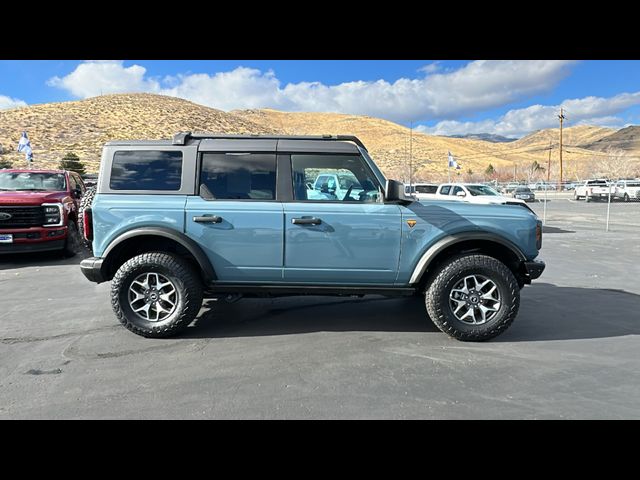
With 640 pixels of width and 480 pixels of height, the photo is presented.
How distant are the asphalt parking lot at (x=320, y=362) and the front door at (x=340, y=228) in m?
0.71

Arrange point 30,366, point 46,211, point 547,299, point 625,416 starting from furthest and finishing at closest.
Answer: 1. point 46,211
2. point 547,299
3. point 30,366
4. point 625,416

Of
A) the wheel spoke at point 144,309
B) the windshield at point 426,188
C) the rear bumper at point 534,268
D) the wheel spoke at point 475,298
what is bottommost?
the wheel spoke at point 144,309

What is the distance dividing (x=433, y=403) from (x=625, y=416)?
1267mm

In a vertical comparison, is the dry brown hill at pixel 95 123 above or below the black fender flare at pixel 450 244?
above

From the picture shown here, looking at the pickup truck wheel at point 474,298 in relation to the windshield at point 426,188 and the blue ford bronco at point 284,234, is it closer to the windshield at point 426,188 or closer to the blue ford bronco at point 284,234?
the blue ford bronco at point 284,234

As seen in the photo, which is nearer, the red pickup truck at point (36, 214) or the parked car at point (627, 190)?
the red pickup truck at point (36, 214)

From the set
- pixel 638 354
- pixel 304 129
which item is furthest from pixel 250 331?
pixel 304 129

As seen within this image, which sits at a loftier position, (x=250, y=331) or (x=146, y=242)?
(x=146, y=242)

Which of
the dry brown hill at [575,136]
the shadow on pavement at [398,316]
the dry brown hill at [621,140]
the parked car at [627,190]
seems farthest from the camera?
the dry brown hill at [575,136]

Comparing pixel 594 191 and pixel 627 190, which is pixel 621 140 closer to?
pixel 627 190

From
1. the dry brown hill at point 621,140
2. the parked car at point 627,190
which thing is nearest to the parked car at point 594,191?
the parked car at point 627,190

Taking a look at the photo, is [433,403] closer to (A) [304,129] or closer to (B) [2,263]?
(B) [2,263]

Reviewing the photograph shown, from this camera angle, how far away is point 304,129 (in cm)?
9188

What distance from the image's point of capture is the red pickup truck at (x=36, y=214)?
7.45 m
